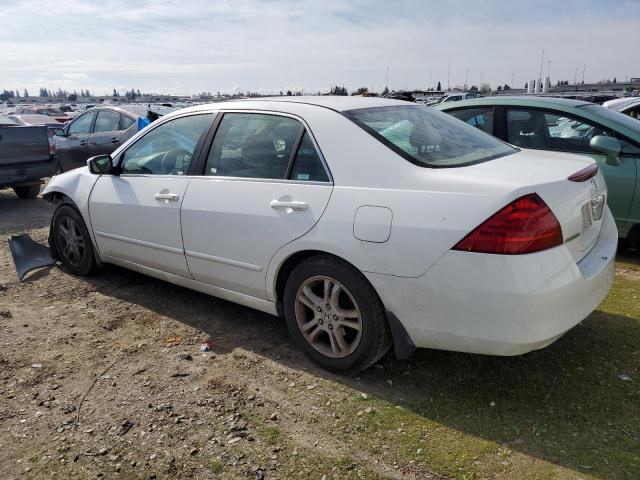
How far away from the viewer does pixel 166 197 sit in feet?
12.9

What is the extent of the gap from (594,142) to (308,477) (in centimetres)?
416

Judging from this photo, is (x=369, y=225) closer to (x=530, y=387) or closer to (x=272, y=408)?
(x=272, y=408)

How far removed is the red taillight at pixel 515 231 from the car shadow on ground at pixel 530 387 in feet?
3.02

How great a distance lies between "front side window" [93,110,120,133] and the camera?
10469mm

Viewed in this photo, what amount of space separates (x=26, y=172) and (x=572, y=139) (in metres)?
8.27

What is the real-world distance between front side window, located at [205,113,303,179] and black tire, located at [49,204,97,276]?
1.79 m

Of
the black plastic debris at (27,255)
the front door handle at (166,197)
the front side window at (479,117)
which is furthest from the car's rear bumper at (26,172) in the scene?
the front side window at (479,117)

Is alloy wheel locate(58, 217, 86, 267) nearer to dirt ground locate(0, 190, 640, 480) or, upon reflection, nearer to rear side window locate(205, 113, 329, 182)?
dirt ground locate(0, 190, 640, 480)

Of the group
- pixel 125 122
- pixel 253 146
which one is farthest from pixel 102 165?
pixel 125 122

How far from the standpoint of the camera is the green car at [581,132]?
5012 mm

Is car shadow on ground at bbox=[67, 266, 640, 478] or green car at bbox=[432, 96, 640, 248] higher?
green car at bbox=[432, 96, 640, 248]

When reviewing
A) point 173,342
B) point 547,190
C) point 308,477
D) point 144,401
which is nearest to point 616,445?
point 547,190

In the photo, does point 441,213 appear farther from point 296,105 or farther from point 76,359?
point 76,359

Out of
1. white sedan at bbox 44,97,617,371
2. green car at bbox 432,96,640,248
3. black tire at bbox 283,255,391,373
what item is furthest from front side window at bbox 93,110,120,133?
black tire at bbox 283,255,391,373
